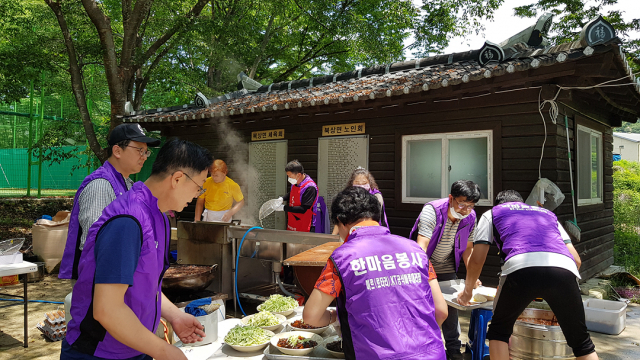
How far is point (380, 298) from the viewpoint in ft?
6.37

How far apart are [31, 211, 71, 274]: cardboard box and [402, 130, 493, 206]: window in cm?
728

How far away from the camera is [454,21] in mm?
14297

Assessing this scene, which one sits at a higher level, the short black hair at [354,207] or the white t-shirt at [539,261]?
the short black hair at [354,207]

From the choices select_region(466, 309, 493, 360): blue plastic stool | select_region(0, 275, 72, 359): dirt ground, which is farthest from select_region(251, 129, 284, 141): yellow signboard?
select_region(466, 309, 493, 360): blue plastic stool

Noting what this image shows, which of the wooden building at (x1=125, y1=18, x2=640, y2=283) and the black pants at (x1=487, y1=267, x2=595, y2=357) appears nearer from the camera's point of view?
the black pants at (x1=487, y1=267, x2=595, y2=357)

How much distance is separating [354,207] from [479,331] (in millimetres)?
2438

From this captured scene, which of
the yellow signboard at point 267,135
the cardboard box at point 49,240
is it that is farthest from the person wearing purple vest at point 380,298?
the cardboard box at point 49,240

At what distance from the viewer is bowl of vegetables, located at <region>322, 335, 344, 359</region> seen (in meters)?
2.47

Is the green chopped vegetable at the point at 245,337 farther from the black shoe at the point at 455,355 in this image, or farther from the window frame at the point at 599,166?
the window frame at the point at 599,166

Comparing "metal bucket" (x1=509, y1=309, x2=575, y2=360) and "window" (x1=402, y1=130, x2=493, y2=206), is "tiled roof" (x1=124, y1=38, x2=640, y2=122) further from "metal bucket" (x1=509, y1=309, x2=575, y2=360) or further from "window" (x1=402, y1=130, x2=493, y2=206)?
"metal bucket" (x1=509, y1=309, x2=575, y2=360)

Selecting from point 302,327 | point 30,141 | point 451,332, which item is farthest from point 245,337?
point 30,141

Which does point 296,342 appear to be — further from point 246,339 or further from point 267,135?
point 267,135

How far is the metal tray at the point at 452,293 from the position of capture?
3.42m

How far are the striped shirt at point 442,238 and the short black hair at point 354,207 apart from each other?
Result: 172cm
